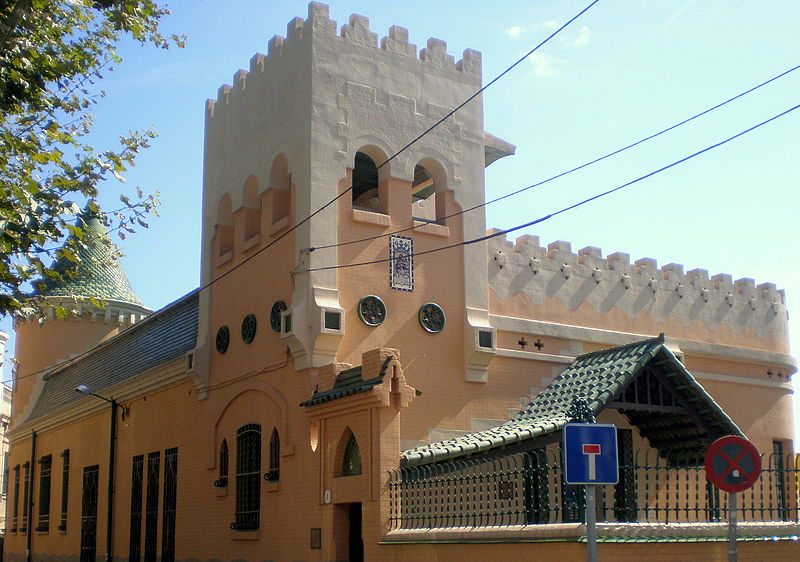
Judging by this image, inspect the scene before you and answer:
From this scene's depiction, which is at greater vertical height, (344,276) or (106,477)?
(344,276)

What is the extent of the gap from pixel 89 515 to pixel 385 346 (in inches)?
496

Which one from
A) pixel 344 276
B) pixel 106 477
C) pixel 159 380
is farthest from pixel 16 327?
pixel 344 276

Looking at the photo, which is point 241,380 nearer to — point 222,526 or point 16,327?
point 222,526

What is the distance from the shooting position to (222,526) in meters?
20.0

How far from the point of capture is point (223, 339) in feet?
68.7

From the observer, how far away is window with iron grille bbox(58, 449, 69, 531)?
28500 mm

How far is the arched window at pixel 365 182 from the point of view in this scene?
67.5ft

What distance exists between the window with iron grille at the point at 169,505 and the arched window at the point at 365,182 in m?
6.83

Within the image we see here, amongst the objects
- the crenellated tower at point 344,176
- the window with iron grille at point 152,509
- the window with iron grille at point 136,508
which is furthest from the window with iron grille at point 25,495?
the crenellated tower at point 344,176

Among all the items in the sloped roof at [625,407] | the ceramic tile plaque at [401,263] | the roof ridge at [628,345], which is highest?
the ceramic tile plaque at [401,263]

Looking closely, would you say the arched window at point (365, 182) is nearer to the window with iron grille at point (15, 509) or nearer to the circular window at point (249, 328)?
the circular window at point (249, 328)

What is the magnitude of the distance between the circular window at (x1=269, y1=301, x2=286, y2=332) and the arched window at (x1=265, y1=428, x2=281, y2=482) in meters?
1.87

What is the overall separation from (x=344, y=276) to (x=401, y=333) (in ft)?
4.77

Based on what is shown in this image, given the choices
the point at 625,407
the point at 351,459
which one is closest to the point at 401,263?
the point at 351,459
